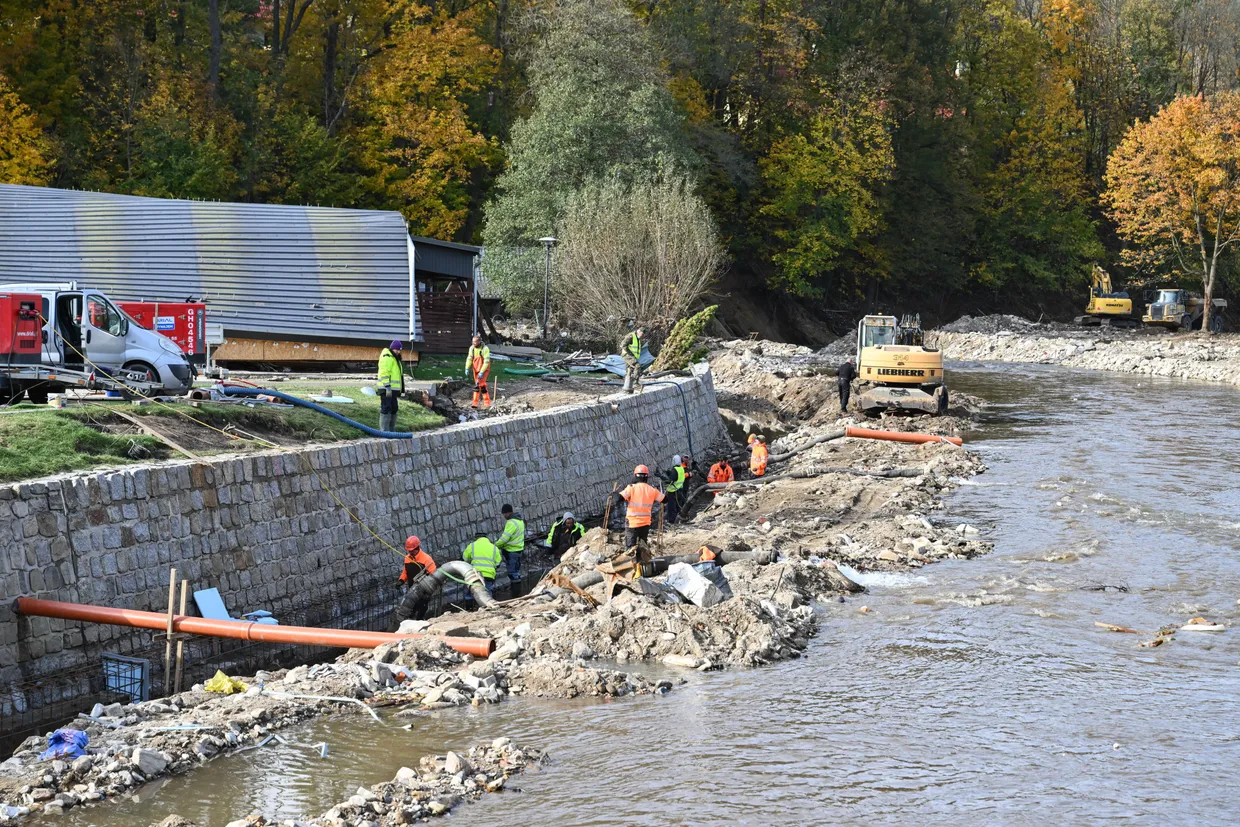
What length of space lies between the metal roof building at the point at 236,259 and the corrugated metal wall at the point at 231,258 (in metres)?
0.02

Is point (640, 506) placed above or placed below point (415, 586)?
above

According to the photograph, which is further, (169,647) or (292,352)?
(292,352)

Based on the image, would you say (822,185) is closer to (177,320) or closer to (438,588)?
(177,320)

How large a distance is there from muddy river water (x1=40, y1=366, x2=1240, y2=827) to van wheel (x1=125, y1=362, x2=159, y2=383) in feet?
34.0

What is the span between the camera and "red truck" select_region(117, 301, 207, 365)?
71.0 feet

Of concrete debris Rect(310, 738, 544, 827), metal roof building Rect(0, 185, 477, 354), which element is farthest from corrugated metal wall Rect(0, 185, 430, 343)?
concrete debris Rect(310, 738, 544, 827)

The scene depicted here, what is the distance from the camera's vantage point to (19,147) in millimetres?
37375

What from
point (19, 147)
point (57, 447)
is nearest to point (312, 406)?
point (57, 447)

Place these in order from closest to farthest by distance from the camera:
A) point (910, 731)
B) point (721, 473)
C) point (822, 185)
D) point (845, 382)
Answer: point (910, 731), point (721, 473), point (845, 382), point (822, 185)

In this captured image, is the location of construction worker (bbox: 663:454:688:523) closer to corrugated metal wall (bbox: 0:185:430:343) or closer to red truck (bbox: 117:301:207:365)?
red truck (bbox: 117:301:207:365)

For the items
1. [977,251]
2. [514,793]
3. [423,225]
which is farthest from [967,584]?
[977,251]

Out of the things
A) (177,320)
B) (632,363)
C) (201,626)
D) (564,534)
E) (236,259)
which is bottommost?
(564,534)

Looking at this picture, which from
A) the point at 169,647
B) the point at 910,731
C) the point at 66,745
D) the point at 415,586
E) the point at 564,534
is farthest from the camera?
the point at 564,534

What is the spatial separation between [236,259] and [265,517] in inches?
625
